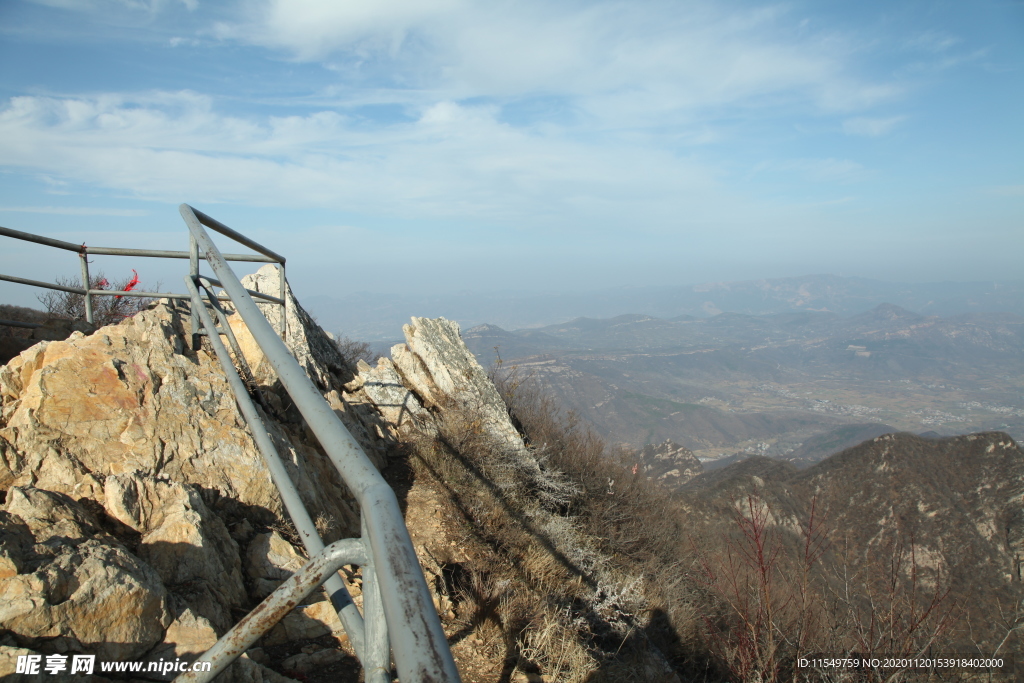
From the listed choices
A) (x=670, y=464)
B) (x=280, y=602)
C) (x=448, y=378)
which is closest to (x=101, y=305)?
(x=448, y=378)

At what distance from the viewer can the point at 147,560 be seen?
2596 millimetres

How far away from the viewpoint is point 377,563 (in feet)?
2.83

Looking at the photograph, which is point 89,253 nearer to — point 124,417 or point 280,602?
point 124,417

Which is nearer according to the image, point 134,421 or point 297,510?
point 297,510

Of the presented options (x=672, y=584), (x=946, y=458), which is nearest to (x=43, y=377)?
(x=672, y=584)

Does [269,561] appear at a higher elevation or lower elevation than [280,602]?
lower

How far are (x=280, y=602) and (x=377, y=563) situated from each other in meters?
0.45

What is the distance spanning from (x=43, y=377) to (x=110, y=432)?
56cm

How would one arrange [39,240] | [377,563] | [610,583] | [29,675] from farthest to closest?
[610,583]
[39,240]
[29,675]
[377,563]

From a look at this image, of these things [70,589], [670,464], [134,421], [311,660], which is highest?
[134,421]

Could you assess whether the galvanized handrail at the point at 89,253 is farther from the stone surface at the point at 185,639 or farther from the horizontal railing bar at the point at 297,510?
the stone surface at the point at 185,639

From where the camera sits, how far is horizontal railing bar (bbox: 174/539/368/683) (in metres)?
1.07

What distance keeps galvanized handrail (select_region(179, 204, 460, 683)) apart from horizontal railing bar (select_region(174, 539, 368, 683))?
32 mm

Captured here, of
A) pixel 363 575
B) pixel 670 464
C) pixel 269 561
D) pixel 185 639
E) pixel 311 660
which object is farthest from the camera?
pixel 670 464
